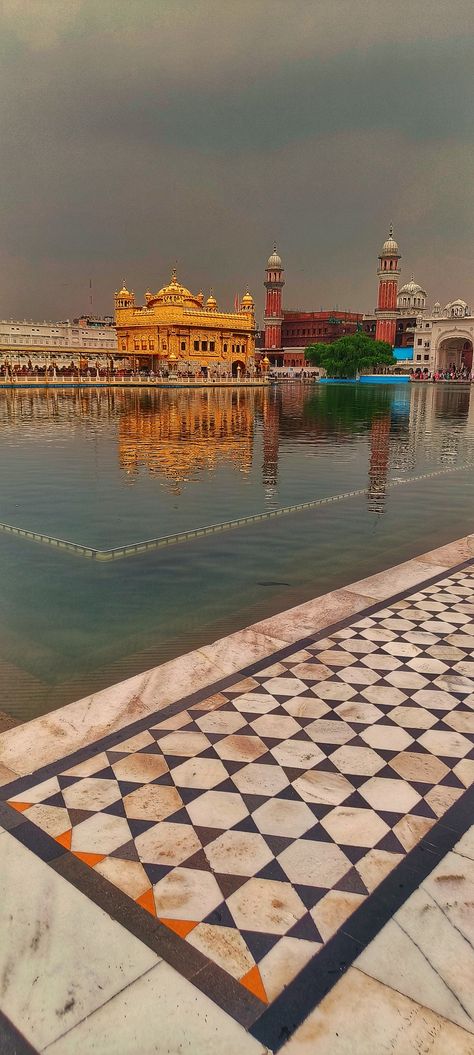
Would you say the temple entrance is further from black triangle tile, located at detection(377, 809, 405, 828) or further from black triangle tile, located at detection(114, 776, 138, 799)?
black triangle tile, located at detection(114, 776, 138, 799)

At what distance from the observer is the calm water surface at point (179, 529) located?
5.06m

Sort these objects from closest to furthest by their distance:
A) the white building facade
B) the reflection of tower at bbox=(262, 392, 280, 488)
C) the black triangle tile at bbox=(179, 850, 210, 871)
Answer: the black triangle tile at bbox=(179, 850, 210, 871)
the reflection of tower at bbox=(262, 392, 280, 488)
the white building facade

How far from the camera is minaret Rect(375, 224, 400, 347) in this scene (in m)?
85.6

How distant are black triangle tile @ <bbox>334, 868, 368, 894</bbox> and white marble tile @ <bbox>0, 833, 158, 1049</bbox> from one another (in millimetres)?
725

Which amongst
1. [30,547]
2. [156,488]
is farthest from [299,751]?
[156,488]

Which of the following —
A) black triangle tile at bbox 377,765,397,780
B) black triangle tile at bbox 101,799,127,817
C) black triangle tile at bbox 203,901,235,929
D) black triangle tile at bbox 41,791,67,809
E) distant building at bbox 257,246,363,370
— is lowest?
black triangle tile at bbox 41,791,67,809

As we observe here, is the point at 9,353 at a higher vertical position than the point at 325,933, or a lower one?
higher

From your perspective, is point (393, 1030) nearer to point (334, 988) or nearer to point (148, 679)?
point (334, 988)

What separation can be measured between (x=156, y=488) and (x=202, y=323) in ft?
216

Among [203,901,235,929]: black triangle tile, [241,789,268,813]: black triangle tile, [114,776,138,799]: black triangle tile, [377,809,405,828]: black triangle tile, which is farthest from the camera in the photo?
[114,776,138,799]: black triangle tile

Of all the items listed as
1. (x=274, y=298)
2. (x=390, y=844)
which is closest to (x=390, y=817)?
(x=390, y=844)

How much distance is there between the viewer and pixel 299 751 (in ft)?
10.7

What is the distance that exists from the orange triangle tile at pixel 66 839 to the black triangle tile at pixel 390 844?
1.26 meters

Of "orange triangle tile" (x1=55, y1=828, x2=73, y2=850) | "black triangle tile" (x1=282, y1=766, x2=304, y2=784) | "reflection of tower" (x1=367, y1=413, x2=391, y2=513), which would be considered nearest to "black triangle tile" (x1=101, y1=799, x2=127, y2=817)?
"orange triangle tile" (x1=55, y1=828, x2=73, y2=850)
